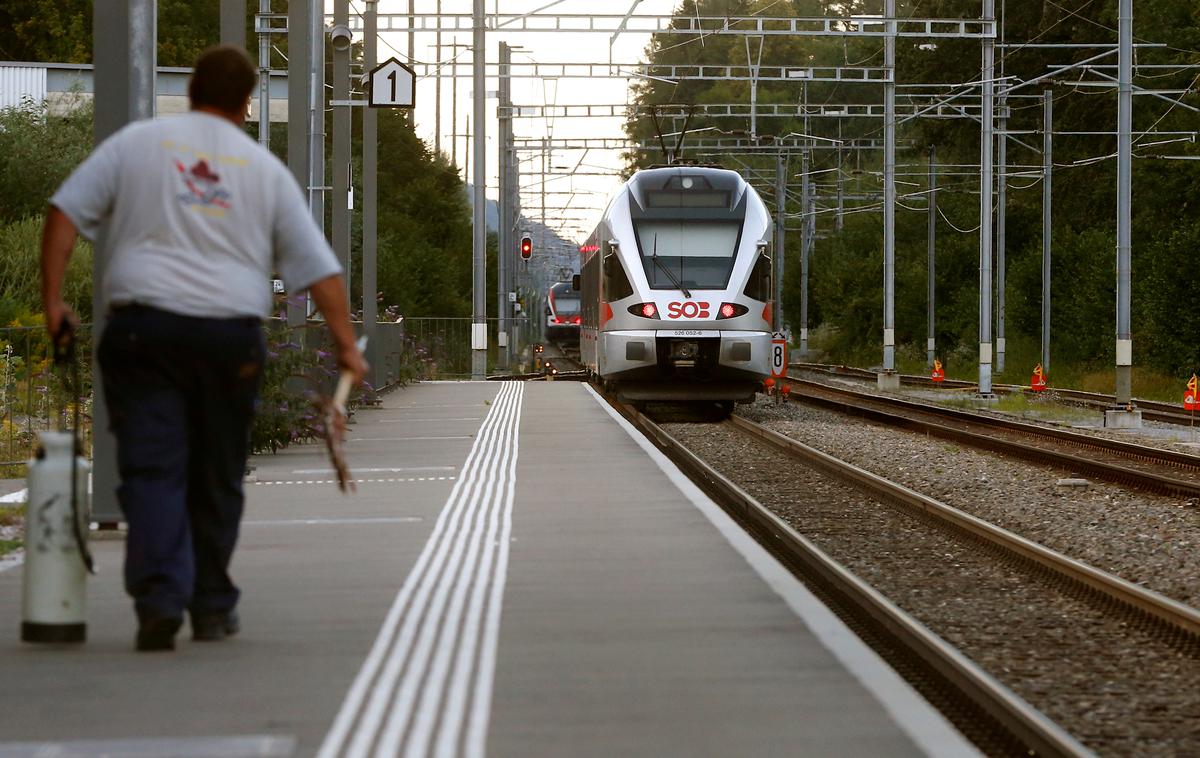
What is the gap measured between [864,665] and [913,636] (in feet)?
7.18

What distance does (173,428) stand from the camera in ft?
20.7

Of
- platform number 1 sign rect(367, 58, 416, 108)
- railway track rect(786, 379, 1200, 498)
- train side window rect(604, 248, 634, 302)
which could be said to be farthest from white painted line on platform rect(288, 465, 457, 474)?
train side window rect(604, 248, 634, 302)

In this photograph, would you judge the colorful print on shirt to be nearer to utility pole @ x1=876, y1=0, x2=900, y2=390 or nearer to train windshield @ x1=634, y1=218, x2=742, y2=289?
train windshield @ x1=634, y1=218, x2=742, y2=289

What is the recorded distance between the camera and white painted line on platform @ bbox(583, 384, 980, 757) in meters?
5.43

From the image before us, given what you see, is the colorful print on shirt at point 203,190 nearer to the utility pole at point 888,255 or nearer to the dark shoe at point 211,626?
the dark shoe at point 211,626

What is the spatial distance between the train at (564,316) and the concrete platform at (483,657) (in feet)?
236

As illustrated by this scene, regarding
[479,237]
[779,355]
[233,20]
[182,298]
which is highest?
[233,20]

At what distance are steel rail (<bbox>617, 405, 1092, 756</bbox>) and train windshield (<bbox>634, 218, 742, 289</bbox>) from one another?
9009 millimetres

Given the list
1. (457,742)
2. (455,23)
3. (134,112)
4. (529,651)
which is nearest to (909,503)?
(134,112)

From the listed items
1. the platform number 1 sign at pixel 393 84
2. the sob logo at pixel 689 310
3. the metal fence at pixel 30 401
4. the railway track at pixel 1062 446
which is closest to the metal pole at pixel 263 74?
the platform number 1 sign at pixel 393 84

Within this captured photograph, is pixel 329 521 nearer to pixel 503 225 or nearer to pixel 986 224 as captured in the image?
pixel 986 224

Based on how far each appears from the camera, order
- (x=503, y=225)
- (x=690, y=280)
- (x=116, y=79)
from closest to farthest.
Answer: (x=116, y=79) < (x=690, y=280) < (x=503, y=225)

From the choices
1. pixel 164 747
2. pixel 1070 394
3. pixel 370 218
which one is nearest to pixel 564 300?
pixel 1070 394

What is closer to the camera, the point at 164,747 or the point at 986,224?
the point at 164,747
